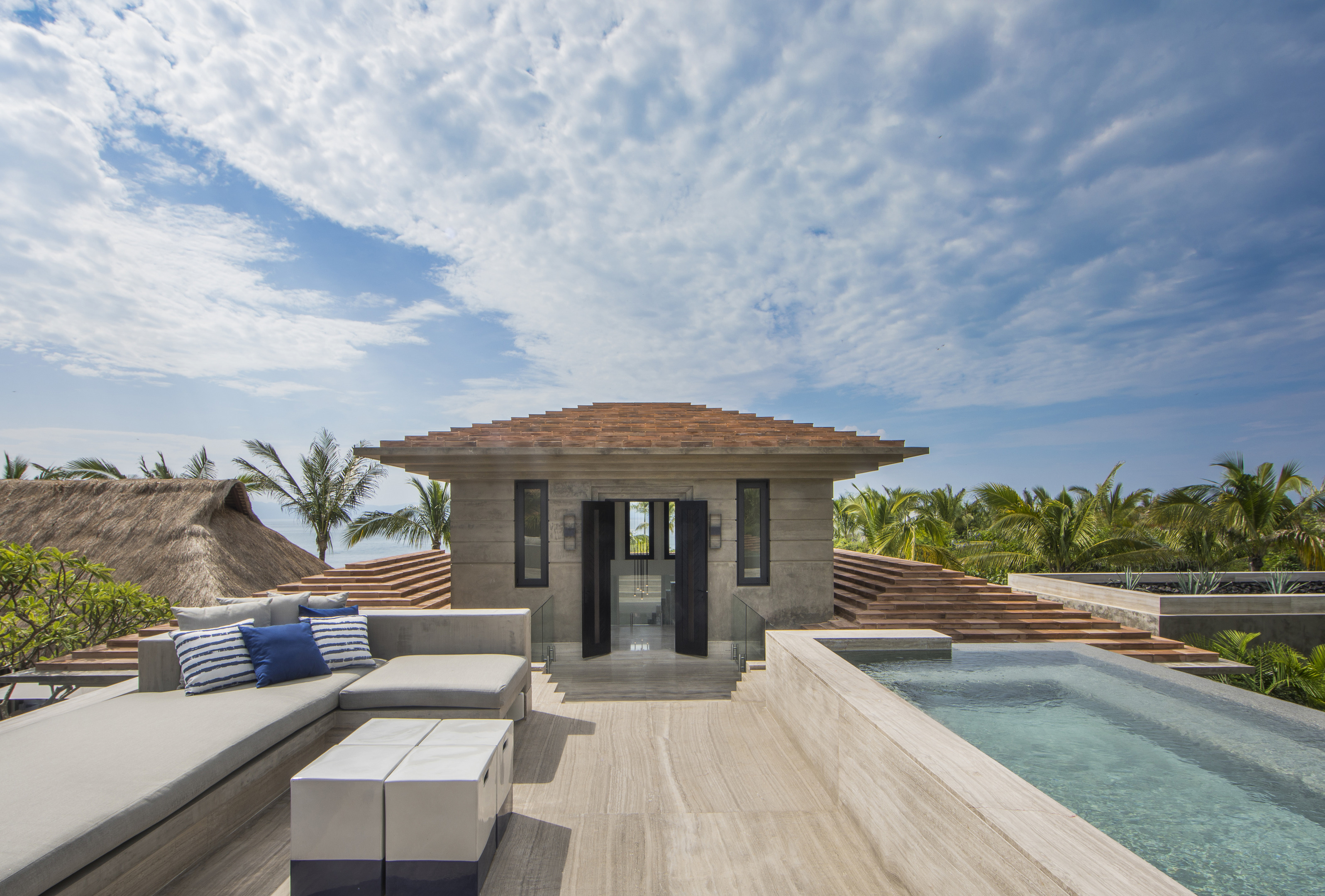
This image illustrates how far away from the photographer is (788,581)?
7.57m

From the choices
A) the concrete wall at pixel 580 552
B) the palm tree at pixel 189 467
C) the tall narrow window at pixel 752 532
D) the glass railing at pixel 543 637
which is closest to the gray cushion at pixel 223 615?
the glass railing at pixel 543 637

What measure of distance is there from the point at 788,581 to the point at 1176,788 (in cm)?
495

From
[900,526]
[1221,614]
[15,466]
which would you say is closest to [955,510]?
[900,526]

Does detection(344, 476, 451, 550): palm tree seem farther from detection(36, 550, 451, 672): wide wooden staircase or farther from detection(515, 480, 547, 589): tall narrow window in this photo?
detection(515, 480, 547, 589): tall narrow window

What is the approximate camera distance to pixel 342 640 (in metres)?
4.12

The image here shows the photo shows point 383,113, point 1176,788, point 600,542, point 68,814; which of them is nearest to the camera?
point 68,814

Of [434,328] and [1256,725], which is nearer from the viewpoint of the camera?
[1256,725]

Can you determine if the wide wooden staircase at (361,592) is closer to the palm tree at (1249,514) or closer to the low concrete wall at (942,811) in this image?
the low concrete wall at (942,811)

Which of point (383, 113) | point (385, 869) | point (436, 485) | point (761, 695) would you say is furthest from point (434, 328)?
point (385, 869)

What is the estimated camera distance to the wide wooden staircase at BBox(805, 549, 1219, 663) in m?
7.76

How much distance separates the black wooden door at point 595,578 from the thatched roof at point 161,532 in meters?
7.98

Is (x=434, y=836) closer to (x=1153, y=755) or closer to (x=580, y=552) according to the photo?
(x=1153, y=755)

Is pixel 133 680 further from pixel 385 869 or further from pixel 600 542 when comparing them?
pixel 600 542

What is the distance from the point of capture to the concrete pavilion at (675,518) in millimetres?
7062
